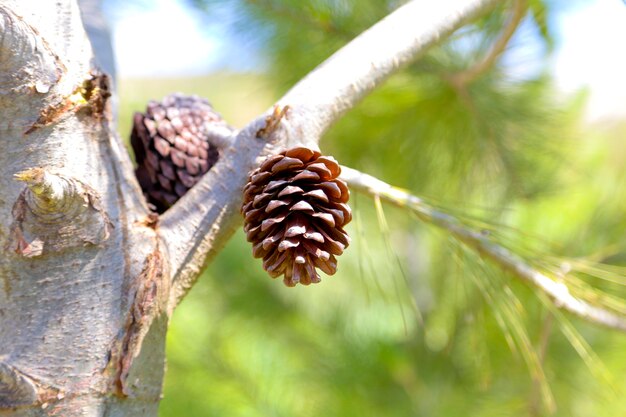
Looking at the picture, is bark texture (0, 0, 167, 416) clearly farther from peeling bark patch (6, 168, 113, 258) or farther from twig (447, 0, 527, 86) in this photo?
twig (447, 0, 527, 86)

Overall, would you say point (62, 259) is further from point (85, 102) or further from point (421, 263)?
point (421, 263)

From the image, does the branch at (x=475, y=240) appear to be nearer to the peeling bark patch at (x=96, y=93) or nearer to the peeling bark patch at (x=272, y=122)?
the peeling bark patch at (x=272, y=122)

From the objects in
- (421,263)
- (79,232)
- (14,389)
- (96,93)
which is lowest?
(14,389)

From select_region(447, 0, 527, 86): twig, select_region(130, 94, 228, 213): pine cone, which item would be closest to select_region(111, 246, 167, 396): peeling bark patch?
select_region(130, 94, 228, 213): pine cone

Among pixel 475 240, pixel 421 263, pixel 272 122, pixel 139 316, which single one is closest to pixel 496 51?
pixel 475 240

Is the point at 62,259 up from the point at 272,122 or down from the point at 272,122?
down

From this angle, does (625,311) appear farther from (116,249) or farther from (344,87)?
(116,249)

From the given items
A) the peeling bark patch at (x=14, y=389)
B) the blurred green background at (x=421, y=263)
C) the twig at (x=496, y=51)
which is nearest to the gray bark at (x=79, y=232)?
the peeling bark patch at (x=14, y=389)
